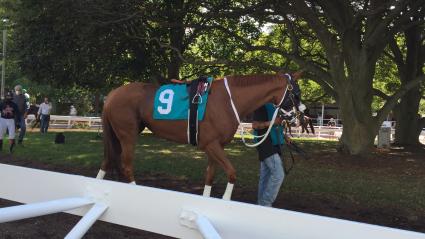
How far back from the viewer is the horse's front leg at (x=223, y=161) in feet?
19.6

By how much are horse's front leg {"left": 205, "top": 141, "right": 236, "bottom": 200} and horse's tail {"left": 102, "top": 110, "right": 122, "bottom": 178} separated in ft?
5.69

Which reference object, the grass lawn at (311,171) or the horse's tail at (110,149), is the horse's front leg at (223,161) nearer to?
the horse's tail at (110,149)

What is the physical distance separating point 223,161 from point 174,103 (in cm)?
103

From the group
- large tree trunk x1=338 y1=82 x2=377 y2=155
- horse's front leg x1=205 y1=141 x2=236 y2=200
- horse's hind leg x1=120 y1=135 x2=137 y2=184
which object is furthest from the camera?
large tree trunk x1=338 y1=82 x2=377 y2=155

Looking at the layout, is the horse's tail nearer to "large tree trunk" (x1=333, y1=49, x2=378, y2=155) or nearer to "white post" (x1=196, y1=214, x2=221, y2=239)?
"white post" (x1=196, y1=214, x2=221, y2=239)

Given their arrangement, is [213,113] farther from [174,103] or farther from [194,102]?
[174,103]

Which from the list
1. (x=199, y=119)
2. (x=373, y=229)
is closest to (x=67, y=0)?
(x=199, y=119)

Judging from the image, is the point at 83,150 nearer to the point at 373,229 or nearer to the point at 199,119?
the point at 199,119

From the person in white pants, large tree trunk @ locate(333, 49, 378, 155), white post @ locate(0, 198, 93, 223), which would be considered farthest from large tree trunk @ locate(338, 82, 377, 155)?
white post @ locate(0, 198, 93, 223)

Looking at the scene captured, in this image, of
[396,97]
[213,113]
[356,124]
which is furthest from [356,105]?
[213,113]

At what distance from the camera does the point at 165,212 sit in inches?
104

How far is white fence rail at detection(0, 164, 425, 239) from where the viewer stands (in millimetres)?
2148

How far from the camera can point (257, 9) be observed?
14867mm

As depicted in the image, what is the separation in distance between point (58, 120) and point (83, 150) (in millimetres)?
20285
